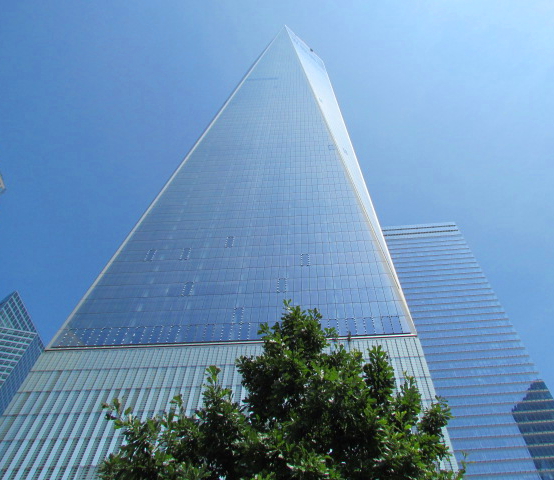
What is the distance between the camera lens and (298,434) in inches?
382

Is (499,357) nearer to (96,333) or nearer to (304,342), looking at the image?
(96,333)

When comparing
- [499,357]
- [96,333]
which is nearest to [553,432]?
[499,357]

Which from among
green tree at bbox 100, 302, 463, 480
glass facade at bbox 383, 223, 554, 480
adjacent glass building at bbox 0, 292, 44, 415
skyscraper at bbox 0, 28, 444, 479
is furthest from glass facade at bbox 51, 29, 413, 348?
adjacent glass building at bbox 0, 292, 44, 415

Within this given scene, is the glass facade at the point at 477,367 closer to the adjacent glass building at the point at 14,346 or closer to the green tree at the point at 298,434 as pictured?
the green tree at the point at 298,434

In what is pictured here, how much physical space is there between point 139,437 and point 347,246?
5155cm

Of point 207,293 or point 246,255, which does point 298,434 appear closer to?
point 207,293

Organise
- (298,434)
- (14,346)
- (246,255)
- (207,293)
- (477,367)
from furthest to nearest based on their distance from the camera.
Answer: (14,346) → (477,367) → (246,255) → (207,293) → (298,434)

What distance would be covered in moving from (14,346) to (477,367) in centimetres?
16383

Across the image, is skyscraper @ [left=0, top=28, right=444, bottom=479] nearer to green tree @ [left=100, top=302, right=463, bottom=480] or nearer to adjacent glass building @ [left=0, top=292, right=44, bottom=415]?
green tree @ [left=100, top=302, right=463, bottom=480]

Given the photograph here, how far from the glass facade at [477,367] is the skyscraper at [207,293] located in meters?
37.4

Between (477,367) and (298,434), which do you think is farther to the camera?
(477,367)

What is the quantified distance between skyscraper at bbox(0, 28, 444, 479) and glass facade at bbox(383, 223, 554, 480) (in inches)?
1473

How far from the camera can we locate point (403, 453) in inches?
345

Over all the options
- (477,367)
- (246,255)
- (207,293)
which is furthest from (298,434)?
(477,367)
